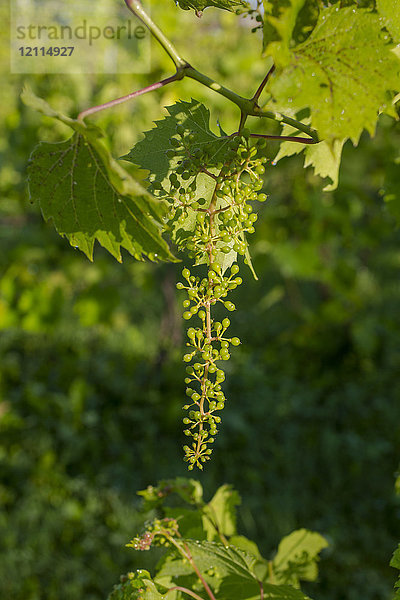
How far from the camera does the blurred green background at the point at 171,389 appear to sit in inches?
116

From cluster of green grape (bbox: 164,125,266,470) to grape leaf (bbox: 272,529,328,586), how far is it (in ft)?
2.00

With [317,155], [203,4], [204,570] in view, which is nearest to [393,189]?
[317,155]

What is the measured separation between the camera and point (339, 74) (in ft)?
2.07

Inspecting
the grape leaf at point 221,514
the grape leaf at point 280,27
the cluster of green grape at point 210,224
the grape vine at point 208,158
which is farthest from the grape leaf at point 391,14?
the grape leaf at point 221,514

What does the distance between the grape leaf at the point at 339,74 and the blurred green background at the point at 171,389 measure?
1895 millimetres

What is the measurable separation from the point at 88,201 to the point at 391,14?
18.1 inches

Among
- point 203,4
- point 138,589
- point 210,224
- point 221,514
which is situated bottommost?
point 138,589

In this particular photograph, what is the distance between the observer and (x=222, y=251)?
2.59 ft

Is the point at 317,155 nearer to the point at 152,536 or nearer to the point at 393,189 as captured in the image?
the point at 393,189

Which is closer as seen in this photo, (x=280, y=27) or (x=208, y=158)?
(x=280, y=27)

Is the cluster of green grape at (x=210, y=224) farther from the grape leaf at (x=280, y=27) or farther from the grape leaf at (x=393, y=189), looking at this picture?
the grape leaf at (x=393, y=189)

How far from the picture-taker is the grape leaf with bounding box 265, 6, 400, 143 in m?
0.62

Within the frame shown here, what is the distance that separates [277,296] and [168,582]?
4377mm

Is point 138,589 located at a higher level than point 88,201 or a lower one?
lower
